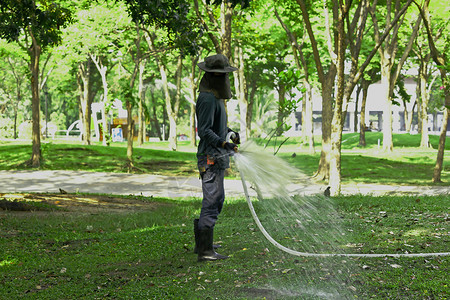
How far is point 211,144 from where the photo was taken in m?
6.81

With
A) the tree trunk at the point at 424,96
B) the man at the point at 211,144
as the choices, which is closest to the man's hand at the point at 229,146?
the man at the point at 211,144

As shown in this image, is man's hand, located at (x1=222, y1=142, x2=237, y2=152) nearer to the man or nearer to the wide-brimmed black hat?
the man

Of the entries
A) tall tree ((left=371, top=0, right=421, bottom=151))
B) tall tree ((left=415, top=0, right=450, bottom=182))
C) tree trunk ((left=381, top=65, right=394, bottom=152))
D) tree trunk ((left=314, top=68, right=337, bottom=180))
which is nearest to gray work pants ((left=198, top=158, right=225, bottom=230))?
tall tree ((left=415, top=0, right=450, bottom=182))

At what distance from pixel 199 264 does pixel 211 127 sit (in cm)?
161

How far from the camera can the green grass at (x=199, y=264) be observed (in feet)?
18.5

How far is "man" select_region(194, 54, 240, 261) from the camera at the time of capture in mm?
6828

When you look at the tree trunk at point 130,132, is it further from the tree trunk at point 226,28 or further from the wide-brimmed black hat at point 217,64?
the wide-brimmed black hat at point 217,64

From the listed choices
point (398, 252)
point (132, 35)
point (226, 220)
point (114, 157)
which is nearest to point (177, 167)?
point (114, 157)

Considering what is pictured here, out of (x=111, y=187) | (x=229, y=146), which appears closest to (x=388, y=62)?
(x=111, y=187)

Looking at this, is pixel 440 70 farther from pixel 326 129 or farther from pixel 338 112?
pixel 338 112

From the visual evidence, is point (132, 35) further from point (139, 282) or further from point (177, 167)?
point (139, 282)

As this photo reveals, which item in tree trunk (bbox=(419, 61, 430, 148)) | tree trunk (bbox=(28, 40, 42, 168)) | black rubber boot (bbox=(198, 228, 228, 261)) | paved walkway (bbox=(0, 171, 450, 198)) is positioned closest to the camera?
black rubber boot (bbox=(198, 228, 228, 261))

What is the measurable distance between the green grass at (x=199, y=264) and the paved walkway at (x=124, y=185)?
559 centimetres

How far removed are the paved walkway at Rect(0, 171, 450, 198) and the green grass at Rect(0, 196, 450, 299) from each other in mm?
5594
